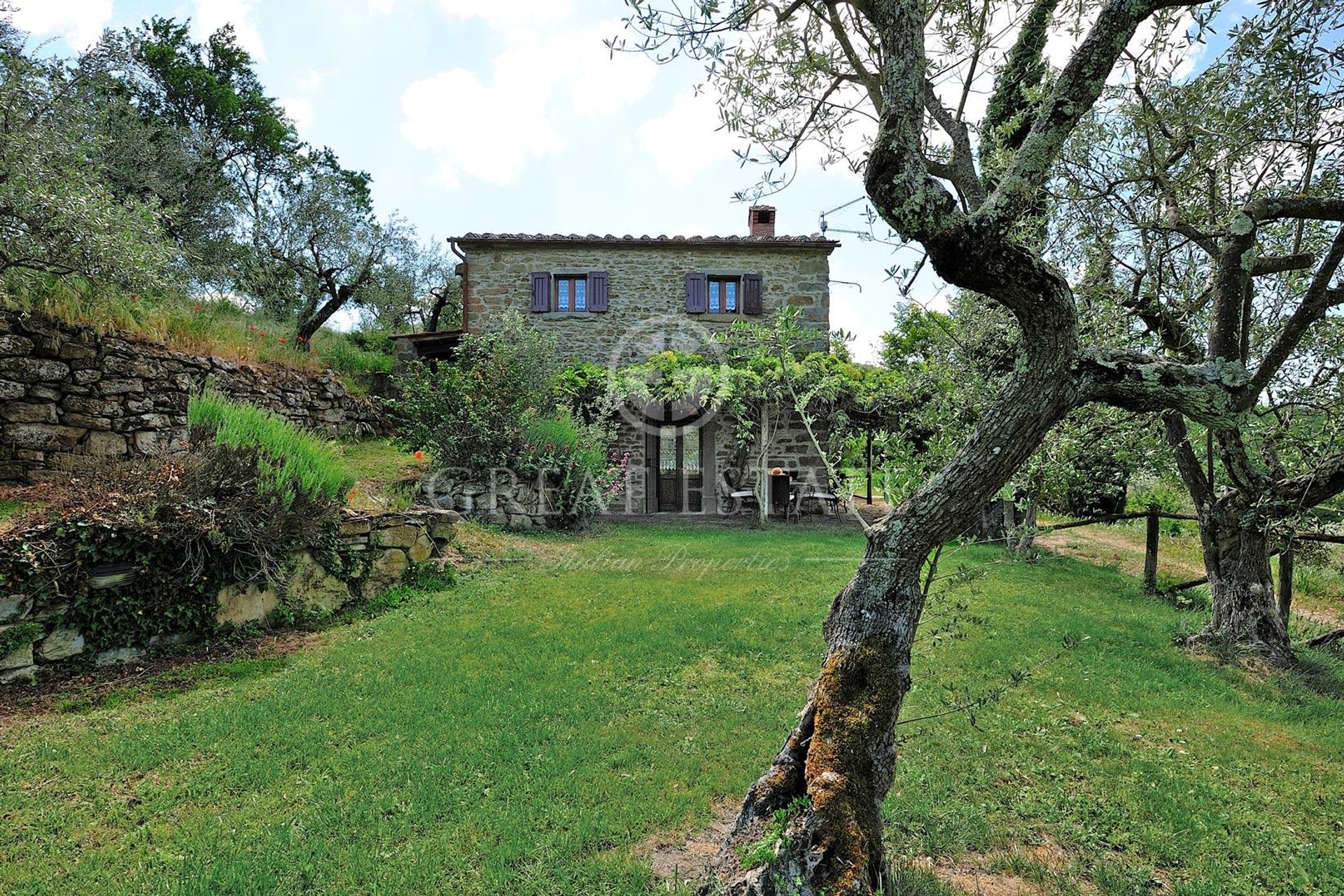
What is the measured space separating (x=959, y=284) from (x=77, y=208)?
9094mm

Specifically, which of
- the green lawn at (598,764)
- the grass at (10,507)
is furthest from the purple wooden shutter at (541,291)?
the green lawn at (598,764)

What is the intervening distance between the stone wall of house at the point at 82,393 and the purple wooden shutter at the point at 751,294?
35.4 feet

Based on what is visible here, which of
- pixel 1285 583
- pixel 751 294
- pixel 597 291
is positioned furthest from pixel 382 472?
pixel 1285 583

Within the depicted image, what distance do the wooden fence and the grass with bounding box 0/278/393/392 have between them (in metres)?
11.5

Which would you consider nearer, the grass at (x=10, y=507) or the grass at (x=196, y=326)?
the grass at (x=10, y=507)

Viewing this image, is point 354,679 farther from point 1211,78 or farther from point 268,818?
point 1211,78

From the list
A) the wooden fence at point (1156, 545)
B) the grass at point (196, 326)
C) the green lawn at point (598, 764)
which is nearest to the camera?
the green lawn at point (598, 764)

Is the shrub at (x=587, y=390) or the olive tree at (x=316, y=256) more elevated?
the olive tree at (x=316, y=256)

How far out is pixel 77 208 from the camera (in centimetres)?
685

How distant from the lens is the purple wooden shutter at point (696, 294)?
15359 millimetres

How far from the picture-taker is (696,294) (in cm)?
1539

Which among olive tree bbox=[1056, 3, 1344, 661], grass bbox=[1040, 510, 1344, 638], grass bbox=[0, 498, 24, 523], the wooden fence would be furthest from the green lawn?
grass bbox=[0, 498, 24, 523]

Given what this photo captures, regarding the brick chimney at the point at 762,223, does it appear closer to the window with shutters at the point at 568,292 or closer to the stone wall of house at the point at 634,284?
the stone wall of house at the point at 634,284

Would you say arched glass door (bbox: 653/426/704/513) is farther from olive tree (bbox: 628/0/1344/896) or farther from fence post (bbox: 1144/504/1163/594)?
olive tree (bbox: 628/0/1344/896)
